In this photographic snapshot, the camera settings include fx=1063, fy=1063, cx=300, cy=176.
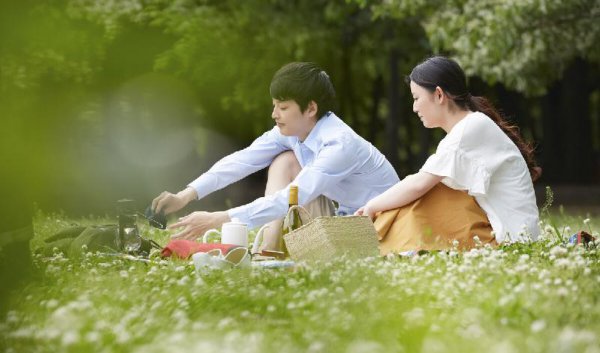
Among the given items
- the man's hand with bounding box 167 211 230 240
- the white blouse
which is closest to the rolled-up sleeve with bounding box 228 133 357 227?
the man's hand with bounding box 167 211 230 240

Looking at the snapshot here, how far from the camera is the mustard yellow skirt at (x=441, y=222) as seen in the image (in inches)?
272

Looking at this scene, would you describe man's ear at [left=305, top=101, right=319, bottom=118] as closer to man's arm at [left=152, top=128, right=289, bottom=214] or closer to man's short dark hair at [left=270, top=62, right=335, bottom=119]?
man's short dark hair at [left=270, top=62, right=335, bottom=119]

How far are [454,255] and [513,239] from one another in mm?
839

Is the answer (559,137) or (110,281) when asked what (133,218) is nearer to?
(110,281)

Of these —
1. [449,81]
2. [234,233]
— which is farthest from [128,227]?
[449,81]

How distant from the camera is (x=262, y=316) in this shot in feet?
15.9

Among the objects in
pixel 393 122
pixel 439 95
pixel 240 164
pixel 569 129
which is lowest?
pixel 569 129

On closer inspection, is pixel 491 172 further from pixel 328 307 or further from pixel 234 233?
pixel 328 307

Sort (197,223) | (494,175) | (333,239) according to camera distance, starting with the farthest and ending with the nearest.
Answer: (494,175), (197,223), (333,239)

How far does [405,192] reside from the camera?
6820mm

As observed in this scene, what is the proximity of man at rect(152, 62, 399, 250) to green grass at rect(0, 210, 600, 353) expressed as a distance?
31.3 inches

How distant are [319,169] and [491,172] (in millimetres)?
1125

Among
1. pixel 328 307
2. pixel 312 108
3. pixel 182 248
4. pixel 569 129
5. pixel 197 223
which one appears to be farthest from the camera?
pixel 569 129

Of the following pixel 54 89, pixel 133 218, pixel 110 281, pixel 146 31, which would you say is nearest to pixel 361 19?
pixel 146 31
